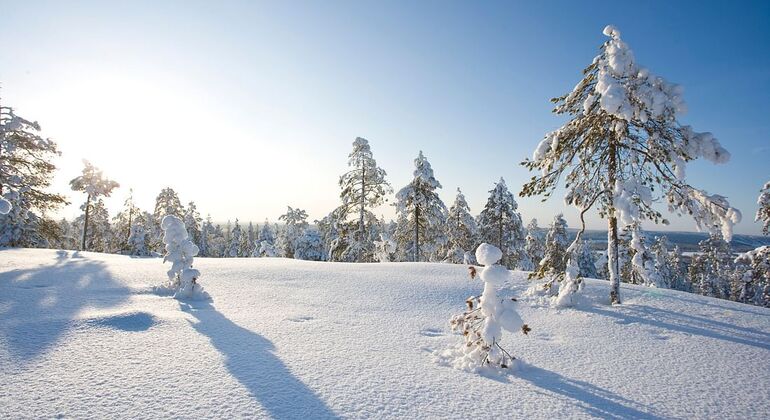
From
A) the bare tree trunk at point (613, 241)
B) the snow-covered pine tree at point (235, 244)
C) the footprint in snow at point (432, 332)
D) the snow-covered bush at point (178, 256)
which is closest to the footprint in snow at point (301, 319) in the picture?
the footprint in snow at point (432, 332)

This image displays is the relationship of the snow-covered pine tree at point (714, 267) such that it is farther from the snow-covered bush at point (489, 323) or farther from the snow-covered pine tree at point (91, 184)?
the snow-covered pine tree at point (91, 184)

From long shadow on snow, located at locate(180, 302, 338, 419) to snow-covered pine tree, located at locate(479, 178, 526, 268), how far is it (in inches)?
1151

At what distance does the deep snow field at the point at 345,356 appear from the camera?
336 cm

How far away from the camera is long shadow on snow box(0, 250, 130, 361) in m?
4.59

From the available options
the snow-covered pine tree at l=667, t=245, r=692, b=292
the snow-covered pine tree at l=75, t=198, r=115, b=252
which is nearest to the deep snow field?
the snow-covered pine tree at l=75, t=198, r=115, b=252

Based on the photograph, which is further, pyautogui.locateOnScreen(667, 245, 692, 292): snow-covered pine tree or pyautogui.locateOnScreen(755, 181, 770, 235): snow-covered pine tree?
pyautogui.locateOnScreen(667, 245, 692, 292): snow-covered pine tree

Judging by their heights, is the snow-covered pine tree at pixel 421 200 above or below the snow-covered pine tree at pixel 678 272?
above

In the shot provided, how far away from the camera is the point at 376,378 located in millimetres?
3965

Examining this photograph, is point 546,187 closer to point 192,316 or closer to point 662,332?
point 662,332

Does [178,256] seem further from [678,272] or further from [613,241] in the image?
[678,272]

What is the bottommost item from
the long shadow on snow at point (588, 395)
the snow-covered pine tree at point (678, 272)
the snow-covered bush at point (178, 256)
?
the snow-covered pine tree at point (678, 272)

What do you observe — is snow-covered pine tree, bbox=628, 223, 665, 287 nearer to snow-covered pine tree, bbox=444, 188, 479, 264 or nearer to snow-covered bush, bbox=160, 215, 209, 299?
snow-covered pine tree, bbox=444, 188, 479, 264

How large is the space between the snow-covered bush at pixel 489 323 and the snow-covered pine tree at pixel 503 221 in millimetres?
28671

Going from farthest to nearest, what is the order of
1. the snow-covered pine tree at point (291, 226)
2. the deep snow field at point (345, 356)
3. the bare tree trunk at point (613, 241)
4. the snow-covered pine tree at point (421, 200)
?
the snow-covered pine tree at point (291, 226) → the snow-covered pine tree at point (421, 200) → the bare tree trunk at point (613, 241) → the deep snow field at point (345, 356)
